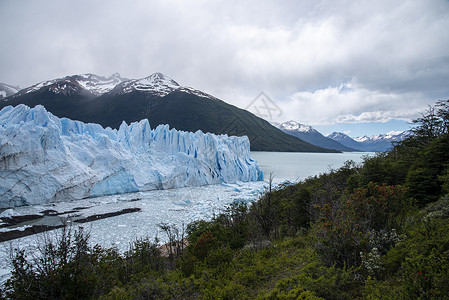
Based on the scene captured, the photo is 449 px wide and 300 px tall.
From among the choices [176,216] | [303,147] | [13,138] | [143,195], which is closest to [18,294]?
[176,216]

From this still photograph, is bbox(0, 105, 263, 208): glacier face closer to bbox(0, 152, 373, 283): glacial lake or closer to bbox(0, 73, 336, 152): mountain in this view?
bbox(0, 152, 373, 283): glacial lake

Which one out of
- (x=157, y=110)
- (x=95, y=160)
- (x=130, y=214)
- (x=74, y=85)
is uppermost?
(x=74, y=85)

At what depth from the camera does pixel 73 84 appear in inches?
4496

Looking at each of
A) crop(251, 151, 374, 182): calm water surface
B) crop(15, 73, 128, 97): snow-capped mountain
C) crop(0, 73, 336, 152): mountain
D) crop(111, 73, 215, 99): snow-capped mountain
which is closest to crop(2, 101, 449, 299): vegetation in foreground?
crop(251, 151, 374, 182): calm water surface

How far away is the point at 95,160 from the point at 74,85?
11908 centimetres

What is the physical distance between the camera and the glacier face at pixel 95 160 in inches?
611

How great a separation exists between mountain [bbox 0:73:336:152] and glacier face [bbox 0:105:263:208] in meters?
59.4

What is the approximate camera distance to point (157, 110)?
10150 centimetres

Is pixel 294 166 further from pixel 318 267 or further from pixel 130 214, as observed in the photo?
pixel 318 267

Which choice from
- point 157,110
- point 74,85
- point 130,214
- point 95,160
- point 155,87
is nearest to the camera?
point 130,214

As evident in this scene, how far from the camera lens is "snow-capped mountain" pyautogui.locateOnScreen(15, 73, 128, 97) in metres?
103

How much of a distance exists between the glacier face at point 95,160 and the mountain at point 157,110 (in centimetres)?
5936

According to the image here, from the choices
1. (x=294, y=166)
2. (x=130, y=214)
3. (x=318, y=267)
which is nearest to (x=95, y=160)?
(x=130, y=214)

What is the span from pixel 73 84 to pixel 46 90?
18.1 m
